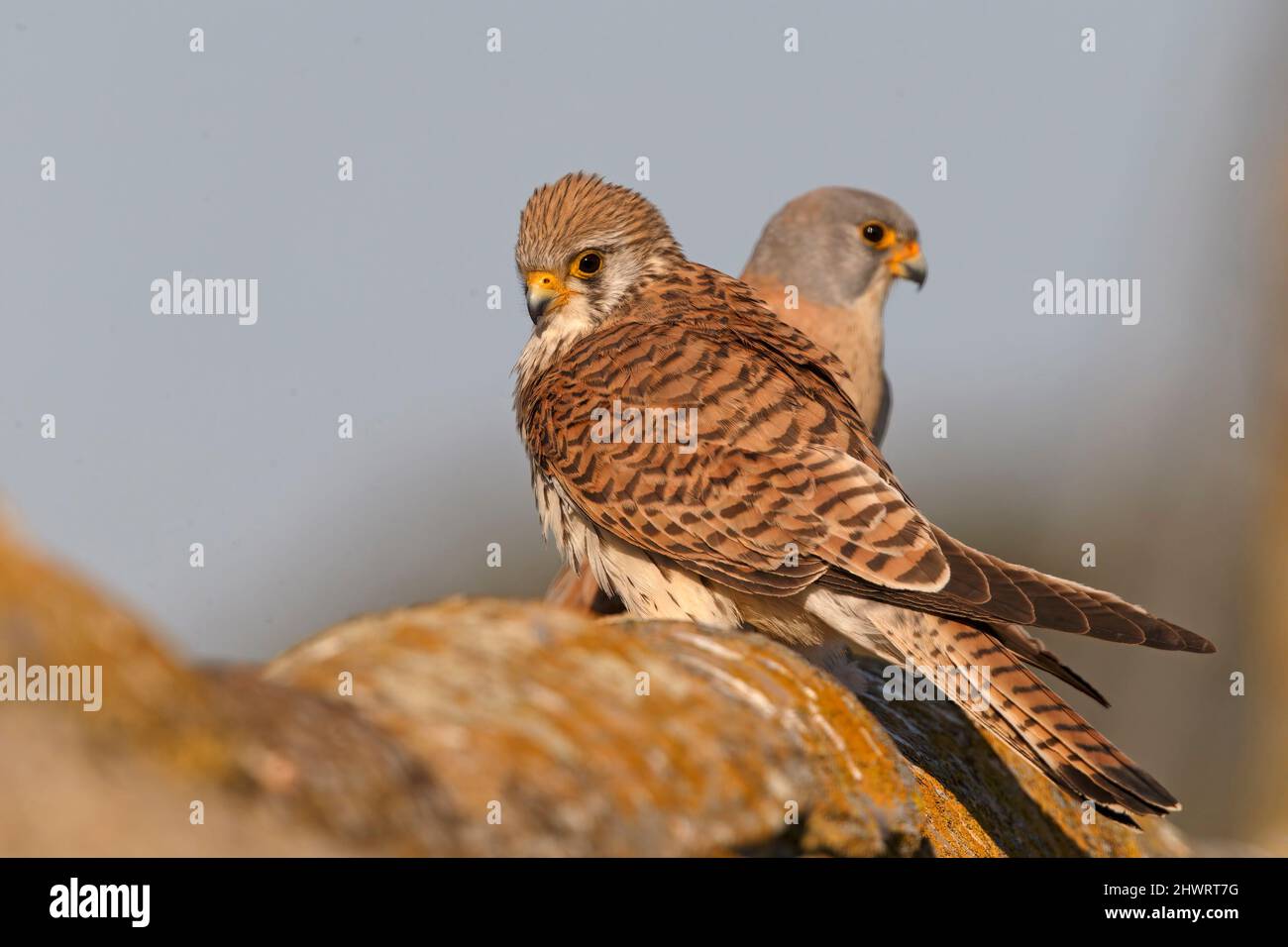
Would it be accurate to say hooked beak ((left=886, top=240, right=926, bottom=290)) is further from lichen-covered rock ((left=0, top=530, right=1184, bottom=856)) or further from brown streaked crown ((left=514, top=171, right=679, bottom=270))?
lichen-covered rock ((left=0, top=530, right=1184, bottom=856))

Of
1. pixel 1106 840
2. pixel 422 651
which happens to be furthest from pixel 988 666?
pixel 422 651

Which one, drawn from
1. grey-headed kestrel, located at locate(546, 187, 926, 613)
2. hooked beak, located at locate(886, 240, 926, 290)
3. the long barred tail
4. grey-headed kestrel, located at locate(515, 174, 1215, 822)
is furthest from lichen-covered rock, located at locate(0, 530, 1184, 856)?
hooked beak, located at locate(886, 240, 926, 290)

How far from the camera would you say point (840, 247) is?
863 cm

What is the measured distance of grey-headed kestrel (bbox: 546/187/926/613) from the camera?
835 cm

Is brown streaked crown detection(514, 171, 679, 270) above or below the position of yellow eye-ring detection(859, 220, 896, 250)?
below

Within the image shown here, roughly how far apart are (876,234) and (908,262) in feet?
0.84

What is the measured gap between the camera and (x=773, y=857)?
3133 mm

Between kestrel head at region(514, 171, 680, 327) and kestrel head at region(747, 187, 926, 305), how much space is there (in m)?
2.37

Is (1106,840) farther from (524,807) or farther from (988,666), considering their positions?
(524,807)

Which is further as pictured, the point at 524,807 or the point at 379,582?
the point at 379,582

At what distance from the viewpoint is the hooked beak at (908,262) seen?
344 inches

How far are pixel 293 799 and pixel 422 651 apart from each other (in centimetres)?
71

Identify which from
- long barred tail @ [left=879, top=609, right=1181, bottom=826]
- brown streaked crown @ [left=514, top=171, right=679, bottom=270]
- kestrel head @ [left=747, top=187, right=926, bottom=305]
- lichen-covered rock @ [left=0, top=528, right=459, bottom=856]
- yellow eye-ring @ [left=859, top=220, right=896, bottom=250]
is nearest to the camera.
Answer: lichen-covered rock @ [left=0, top=528, right=459, bottom=856]

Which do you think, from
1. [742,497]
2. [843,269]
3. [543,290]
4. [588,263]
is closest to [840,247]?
[843,269]
